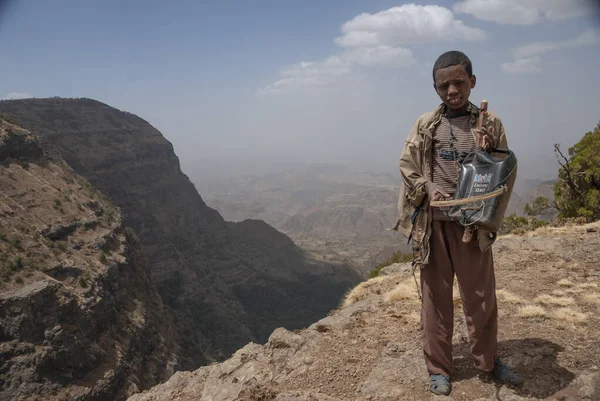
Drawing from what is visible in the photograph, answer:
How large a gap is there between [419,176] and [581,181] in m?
15.4

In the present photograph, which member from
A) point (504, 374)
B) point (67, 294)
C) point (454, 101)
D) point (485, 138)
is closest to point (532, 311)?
point (504, 374)

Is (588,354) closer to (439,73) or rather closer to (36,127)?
(439,73)

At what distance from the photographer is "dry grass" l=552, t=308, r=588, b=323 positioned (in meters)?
4.49

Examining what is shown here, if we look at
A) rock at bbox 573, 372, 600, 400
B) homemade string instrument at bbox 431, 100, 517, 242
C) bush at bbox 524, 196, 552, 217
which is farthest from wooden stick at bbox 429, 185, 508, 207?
bush at bbox 524, 196, 552, 217

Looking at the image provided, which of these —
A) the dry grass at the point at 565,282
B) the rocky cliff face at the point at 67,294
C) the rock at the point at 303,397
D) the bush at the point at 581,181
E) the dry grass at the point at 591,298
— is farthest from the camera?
the rocky cliff face at the point at 67,294

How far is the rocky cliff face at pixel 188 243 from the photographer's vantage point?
58.5 m

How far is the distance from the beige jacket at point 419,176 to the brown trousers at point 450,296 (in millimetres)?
96

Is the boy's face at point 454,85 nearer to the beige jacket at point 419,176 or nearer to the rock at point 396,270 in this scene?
the beige jacket at point 419,176

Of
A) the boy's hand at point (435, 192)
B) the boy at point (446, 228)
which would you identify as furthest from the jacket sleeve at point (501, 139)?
the boy's hand at point (435, 192)

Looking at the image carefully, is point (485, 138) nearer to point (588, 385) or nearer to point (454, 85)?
point (454, 85)

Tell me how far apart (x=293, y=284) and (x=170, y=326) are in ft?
123

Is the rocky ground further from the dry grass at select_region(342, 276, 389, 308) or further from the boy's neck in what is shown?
the boy's neck

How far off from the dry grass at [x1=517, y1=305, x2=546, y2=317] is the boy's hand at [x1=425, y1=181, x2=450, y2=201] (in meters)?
2.71

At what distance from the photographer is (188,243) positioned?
76.2 metres
